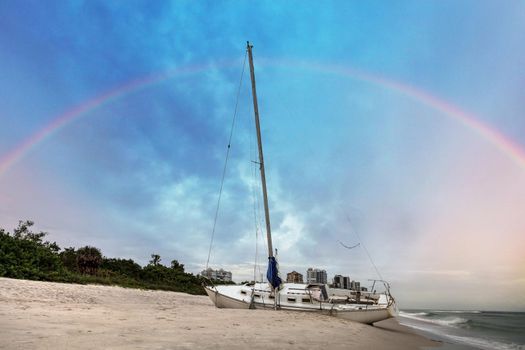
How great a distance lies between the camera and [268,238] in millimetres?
28406

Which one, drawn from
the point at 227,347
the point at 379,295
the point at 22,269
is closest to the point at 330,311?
the point at 379,295

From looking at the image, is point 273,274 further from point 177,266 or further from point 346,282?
point 177,266

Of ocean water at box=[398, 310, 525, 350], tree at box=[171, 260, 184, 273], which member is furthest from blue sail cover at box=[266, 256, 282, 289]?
tree at box=[171, 260, 184, 273]

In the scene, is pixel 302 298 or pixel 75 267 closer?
pixel 302 298

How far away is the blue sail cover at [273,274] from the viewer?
2634cm

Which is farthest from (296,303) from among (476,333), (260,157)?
(476,333)

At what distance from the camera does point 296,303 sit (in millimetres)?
25234

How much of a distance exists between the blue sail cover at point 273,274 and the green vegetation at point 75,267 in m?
21.7

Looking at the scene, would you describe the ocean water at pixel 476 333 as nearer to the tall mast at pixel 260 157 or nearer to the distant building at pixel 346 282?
the distant building at pixel 346 282

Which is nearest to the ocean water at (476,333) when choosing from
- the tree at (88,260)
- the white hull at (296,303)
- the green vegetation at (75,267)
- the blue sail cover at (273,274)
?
the white hull at (296,303)

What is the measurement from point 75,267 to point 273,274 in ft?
107

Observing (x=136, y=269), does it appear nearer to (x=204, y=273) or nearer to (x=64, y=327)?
(x=204, y=273)

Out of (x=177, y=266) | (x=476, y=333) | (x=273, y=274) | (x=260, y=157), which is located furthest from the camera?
(x=177, y=266)

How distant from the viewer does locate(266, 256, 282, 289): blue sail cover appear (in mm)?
26344
